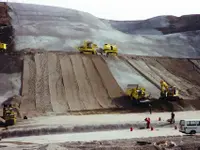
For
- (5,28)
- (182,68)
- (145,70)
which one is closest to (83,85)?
(145,70)

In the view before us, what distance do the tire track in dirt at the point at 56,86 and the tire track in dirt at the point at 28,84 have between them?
180 centimetres

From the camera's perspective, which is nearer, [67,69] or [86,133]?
[86,133]

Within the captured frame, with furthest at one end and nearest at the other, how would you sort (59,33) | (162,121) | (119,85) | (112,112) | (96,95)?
(59,33) < (119,85) < (96,95) < (112,112) < (162,121)

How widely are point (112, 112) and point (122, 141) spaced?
49.2 feet

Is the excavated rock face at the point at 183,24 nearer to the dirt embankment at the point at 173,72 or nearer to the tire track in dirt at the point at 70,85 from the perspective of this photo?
the dirt embankment at the point at 173,72

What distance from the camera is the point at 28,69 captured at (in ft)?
140

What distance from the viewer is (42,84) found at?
3969 cm

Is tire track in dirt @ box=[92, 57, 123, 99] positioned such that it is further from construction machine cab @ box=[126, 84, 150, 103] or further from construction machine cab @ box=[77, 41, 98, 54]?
construction machine cab @ box=[126, 84, 150, 103]

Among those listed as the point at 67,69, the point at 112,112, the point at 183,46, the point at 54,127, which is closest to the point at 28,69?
the point at 67,69

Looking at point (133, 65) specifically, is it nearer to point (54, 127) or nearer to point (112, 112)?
point (112, 112)

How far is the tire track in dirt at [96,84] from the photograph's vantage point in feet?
124

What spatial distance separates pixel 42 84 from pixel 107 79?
711 cm

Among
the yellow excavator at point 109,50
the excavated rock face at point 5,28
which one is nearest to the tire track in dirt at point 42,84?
the excavated rock face at point 5,28

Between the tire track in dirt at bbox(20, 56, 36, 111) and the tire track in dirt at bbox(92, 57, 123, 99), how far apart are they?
7394 millimetres
